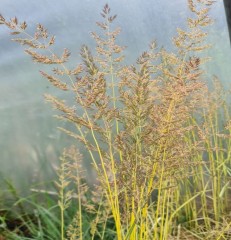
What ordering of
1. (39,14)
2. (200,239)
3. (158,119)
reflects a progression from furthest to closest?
1. (39,14)
2. (200,239)
3. (158,119)

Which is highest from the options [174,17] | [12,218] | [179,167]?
[174,17]

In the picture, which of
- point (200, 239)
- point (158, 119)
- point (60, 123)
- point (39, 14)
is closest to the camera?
point (158, 119)

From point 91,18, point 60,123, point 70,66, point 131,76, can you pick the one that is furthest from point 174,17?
point 131,76

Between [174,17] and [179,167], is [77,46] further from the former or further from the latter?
[179,167]

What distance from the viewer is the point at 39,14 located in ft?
6.79

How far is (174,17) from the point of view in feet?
7.55

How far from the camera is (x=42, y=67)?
2.17 meters

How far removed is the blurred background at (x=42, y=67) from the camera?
2.10m

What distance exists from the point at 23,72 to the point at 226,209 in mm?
1135

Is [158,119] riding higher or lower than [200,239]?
higher

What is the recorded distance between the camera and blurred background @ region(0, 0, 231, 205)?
6.90 feet

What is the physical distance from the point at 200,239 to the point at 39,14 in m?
1.17

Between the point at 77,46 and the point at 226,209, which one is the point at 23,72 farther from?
the point at 226,209

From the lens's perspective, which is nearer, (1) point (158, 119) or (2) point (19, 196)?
(1) point (158, 119)
